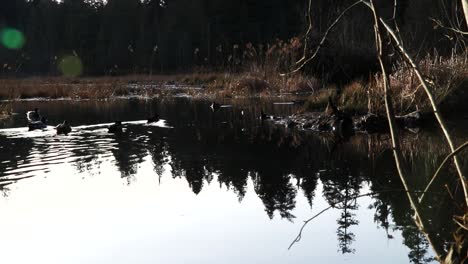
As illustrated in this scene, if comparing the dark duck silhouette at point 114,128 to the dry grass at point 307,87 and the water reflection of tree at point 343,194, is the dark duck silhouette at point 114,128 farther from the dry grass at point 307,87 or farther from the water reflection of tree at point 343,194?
the water reflection of tree at point 343,194

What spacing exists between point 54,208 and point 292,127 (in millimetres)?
8632

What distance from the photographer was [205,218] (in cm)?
670

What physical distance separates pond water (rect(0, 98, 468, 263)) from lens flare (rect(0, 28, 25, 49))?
6233 cm

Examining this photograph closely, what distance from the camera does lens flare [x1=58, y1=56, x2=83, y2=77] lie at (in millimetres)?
58525

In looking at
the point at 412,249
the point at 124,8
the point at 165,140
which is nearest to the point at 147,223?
the point at 412,249

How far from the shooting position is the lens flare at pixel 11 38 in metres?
71.2

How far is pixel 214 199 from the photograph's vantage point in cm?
766

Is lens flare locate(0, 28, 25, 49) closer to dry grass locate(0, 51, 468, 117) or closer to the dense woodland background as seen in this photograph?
the dense woodland background

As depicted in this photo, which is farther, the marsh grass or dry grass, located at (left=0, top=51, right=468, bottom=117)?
dry grass, located at (left=0, top=51, right=468, bottom=117)

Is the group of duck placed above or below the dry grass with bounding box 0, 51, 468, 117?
below

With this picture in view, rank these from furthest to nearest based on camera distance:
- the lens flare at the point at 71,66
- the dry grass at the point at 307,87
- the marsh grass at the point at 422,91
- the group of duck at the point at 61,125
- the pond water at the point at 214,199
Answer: the lens flare at the point at 71,66 → the group of duck at the point at 61,125 → the dry grass at the point at 307,87 → the marsh grass at the point at 422,91 → the pond water at the point at 214,199

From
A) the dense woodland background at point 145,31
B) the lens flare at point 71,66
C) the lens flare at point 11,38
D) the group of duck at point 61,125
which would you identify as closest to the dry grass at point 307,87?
the group of duck at point 61,125

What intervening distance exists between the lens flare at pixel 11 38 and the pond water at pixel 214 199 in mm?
62328

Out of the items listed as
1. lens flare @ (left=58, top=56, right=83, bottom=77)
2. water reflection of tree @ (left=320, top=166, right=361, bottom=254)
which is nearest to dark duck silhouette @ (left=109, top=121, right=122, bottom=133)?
water reflection of tree @ (left=320, top=166, right=361, bottom=254)
